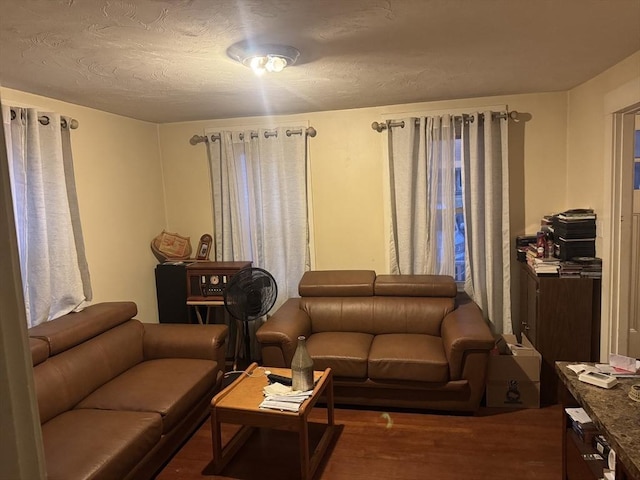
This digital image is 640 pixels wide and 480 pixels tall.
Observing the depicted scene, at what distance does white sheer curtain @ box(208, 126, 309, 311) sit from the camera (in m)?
4.24

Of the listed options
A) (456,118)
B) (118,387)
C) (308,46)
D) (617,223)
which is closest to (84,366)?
(118,387)

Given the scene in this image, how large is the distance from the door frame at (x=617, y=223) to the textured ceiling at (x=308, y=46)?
0.38 meters

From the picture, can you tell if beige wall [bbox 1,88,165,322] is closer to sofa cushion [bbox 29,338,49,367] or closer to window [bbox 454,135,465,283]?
sofa cushion [bbox 29,338,49,367]

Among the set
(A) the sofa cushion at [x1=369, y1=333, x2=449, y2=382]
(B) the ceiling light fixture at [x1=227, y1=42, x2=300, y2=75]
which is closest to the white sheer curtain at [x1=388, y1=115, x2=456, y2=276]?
(A) the sofa cushion at [x1=369, y1=333, x2=449, y2=382]

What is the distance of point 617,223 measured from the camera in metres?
2.99

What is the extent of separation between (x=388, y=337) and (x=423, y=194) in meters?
1.27

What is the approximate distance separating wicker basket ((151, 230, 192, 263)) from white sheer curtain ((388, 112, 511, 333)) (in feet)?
6.50

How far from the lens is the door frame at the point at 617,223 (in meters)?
2.95

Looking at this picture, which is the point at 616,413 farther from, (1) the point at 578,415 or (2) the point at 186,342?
(2) the point at 186,342

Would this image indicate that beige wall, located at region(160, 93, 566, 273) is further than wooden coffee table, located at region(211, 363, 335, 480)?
Yes

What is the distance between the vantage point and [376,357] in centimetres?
321

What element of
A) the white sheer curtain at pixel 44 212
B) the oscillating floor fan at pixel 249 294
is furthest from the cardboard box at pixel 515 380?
the white sheer curtain at pixel 44 212

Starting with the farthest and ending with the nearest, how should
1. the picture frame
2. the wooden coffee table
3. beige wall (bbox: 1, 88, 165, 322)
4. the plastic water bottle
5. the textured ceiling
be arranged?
the picture frame, beige wall (bbox: 1, 88, 165, 322), the plastic water bottle, the wooden coffee table, the textured ceiling

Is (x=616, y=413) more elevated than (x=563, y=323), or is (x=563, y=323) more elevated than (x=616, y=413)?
(x=616, y=413)
